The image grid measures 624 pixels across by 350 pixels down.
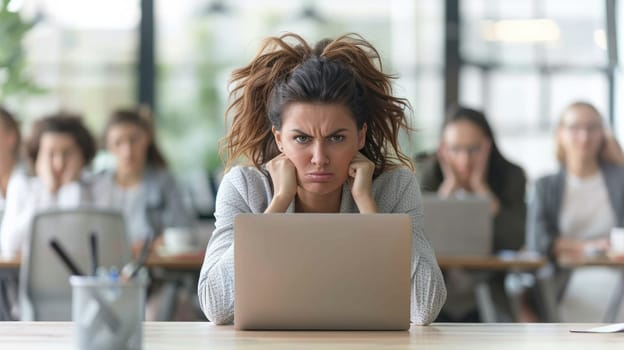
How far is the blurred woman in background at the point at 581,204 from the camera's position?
5.62 meters

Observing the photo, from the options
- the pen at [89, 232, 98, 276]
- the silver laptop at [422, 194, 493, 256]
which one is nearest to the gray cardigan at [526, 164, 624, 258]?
the silver laptop at [422, 194, 493, 256]

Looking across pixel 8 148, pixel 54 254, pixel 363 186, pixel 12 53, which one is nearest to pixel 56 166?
pixel 8 148

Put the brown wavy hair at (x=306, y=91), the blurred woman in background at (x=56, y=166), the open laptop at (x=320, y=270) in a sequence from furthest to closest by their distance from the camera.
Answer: the blurred woman in background at (x=56, y=166), the brown wavy hair at (x=306, y=91), the open laptop at (x=320, y=270)

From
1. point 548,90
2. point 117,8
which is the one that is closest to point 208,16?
point 117,8

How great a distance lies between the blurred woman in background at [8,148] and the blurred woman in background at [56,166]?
20cm

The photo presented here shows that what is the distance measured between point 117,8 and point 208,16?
1.99 ft

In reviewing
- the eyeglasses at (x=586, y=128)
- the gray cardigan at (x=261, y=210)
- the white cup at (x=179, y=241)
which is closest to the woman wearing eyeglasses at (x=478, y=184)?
the eyeglasses at (x=586, y=128)

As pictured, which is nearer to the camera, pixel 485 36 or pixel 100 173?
pixel 100 173

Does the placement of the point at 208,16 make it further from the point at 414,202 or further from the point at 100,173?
the point at 414,202

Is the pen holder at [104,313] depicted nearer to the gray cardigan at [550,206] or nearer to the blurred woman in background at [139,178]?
the blurred woman in background at [139,178]

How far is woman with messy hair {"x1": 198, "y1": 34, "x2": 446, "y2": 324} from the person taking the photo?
7.95ft

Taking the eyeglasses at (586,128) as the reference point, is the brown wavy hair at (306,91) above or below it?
above

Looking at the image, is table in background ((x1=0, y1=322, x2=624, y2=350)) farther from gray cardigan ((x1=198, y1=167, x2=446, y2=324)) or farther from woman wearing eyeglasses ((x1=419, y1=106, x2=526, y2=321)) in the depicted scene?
woman wearing eyeglasses ((x1=419, y1=106, x2=526, y2=321))

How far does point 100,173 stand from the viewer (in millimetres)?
5758
